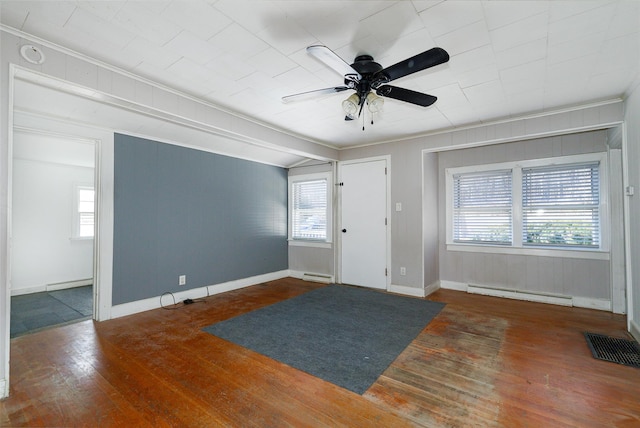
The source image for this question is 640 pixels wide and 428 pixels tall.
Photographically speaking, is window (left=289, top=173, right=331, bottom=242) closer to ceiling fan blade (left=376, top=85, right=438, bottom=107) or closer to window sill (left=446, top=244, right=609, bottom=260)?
window sill (left=446, top=244, right=609, bottom=260)

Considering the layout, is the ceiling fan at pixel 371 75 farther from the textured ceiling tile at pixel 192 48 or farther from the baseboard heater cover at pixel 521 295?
the baseboard heater cover at pixel 521 295

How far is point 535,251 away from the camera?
4.01 meters

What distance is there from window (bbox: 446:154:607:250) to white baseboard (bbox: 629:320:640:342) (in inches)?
45.1

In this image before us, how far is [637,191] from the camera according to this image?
267 centimetres

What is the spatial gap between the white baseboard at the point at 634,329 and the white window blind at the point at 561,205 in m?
1.20

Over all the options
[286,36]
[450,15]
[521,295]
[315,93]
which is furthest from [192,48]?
[521,295]

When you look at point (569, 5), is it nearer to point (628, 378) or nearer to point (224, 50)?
point (224, 50)

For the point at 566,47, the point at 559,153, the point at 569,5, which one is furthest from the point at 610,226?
the point at 569,5

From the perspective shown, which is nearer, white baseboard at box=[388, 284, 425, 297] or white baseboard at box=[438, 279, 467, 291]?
white baseboard at box=[388, 284, 425, 297]

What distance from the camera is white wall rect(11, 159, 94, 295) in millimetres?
4516

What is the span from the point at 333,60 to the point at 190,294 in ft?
12.4

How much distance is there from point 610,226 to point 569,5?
122 inches

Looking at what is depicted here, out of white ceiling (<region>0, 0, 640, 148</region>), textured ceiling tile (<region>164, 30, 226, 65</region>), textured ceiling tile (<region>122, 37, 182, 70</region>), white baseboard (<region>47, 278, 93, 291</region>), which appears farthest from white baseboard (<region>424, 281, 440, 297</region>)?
white baseboard (<region>47, 278, 93, 291</region>)

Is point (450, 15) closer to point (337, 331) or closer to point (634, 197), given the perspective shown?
point (634, 197)
